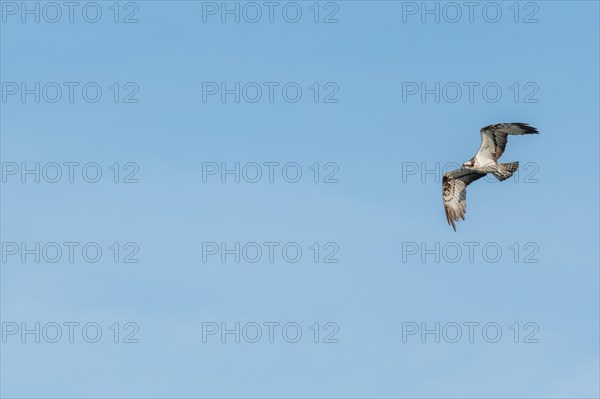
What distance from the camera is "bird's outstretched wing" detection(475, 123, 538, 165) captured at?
268ft

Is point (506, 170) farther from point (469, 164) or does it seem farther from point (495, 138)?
point (469, 164)

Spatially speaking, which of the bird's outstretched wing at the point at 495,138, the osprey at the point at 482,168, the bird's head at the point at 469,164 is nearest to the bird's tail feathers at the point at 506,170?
the osprey at the point at 482,168

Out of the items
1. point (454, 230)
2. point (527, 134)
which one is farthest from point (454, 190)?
point (527, 134)

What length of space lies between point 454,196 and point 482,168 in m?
4.43

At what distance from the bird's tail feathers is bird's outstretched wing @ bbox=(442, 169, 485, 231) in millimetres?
5345

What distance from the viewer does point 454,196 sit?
88.9 m

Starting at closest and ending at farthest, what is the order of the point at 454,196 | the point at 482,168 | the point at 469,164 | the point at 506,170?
the point at 506,170 < the point at 482,168 < the point at 469,164 < the point at 454,196

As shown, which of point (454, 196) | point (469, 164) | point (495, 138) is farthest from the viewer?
point (454, 196)

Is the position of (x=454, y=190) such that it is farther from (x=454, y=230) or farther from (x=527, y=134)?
(x=527, y=134)

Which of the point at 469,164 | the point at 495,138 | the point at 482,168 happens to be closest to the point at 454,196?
the point at 469,164

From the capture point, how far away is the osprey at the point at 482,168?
3238 inches

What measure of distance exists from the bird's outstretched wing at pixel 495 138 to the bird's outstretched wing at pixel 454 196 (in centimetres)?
418

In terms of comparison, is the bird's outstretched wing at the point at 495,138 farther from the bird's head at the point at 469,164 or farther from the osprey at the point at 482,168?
the bird's head at the point at 469,164

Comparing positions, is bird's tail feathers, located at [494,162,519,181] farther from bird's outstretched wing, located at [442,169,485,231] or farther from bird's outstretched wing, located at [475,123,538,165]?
bird's outstretched wing, located at [442,169,485,231]
